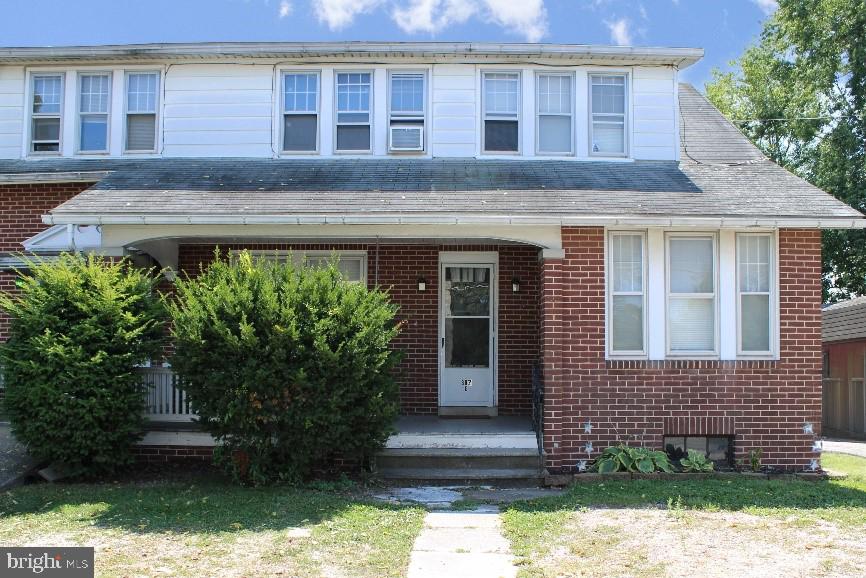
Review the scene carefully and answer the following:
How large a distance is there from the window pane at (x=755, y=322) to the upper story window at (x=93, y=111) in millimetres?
9625

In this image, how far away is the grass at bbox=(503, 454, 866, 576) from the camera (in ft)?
21.1

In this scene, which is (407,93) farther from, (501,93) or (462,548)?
(462,548)

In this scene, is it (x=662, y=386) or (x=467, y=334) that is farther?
(x=467, y=334)

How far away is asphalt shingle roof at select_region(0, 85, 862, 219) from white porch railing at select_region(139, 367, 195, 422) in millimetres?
2053

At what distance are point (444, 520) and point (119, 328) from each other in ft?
13.9

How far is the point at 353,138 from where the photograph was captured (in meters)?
12.2

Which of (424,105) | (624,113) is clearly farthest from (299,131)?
(624,113)

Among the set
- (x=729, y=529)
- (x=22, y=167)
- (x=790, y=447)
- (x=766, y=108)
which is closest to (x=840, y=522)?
(x=729, y=529)

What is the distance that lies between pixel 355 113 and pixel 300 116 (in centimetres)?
84

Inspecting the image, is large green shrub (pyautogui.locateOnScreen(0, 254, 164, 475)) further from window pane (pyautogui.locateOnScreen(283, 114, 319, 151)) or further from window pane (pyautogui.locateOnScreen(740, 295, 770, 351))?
window pane (pyautogui.locateOnScreen(740, 295, 770, 351))

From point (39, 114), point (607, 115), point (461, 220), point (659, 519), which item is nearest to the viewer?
point (659, 519)

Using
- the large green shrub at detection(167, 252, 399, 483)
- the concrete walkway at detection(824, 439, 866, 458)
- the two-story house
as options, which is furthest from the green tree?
the large green shrub at detection(167, 252, 399, 483)

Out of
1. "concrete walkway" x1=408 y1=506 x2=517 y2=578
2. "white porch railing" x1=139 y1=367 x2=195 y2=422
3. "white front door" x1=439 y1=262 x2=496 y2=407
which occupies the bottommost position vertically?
A: "concrete walkway" x1=408 y1=506 x2=517 y2=578
